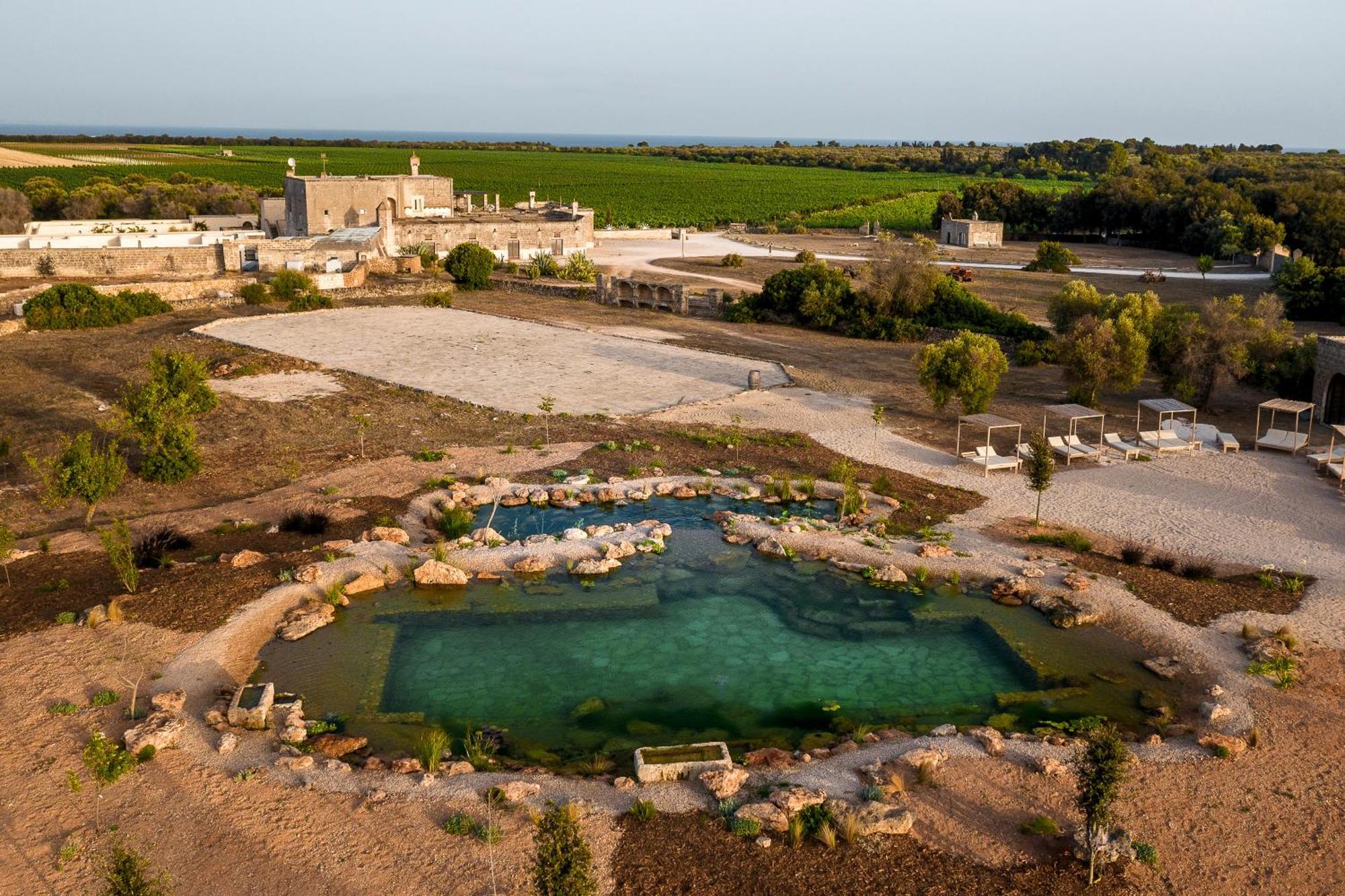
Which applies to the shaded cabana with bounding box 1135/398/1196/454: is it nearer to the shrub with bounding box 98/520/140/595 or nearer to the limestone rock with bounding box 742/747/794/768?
the limestone rock with bounding box 742/747/794/768

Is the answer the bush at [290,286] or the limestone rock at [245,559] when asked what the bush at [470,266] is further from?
the limestone rock at [245,559]

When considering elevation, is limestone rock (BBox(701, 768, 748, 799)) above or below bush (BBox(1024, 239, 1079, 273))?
below

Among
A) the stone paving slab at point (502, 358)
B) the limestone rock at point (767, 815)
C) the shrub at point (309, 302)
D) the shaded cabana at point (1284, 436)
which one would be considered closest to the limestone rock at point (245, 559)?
the limestone rock at point (767, 815)

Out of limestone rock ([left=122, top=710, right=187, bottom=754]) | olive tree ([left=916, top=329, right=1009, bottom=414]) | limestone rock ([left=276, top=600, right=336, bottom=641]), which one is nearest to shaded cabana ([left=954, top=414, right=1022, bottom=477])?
olive tree ([left=916, top=329, right=1009, bottom=414])

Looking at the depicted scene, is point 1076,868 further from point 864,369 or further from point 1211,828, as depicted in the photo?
point 864,369

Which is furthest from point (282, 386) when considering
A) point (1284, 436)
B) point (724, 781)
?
point (1284, 436)
